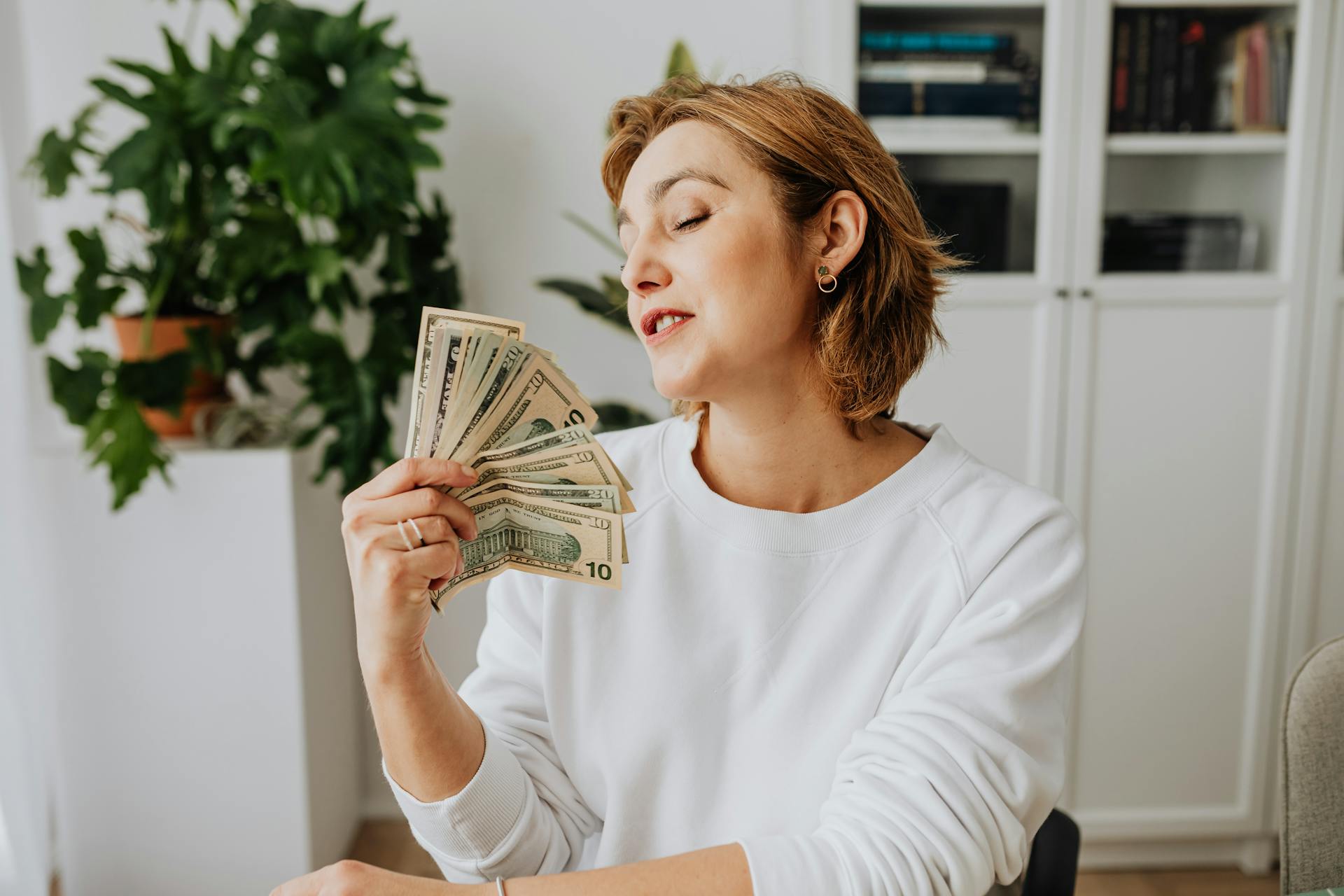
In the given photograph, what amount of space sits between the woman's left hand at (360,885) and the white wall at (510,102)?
177cm

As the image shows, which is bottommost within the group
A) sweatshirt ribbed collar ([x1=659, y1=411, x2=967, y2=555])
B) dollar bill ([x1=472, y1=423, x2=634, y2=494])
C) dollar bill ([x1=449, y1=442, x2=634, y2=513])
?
sweatshirt ribbed collar ([x1=659, y1=411, x2=967, y2=555])

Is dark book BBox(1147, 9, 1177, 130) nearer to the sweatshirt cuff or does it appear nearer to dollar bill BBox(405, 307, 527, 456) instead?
dollar bill BBox(405, 307, 527, 456)

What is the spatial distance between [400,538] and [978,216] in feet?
6.21

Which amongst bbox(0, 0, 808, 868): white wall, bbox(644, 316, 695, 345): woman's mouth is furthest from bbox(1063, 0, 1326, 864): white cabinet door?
bbox(644, 316, 695, 345): woman's mouth

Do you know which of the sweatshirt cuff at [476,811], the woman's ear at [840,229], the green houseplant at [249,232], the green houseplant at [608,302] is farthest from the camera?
the green houseplant at [608,302]

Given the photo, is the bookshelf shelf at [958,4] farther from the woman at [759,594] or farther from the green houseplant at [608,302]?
the woman at [759,594]

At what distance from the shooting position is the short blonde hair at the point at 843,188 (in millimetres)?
1111

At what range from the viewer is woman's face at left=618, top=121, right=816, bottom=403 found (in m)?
1.10

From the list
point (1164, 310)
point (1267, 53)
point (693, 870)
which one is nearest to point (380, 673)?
point (693, 870)

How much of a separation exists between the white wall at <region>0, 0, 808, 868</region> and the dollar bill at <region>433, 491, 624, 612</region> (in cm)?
163

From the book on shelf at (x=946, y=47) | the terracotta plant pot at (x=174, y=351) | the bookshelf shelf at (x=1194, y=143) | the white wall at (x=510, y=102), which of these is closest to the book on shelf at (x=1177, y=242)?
the bookshelf shelf at (x=1194, y=143)

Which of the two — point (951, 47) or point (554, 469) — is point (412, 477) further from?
point (951, 47)

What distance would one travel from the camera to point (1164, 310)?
2.36 m

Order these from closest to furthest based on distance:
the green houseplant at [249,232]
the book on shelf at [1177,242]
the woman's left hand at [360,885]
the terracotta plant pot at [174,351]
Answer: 1. the woman's left hand at [360,885]
2. the green houseplant at [249,232]
3. the terracotta plant pot at [174,351]
4. the book on shelf at [1177,242]
